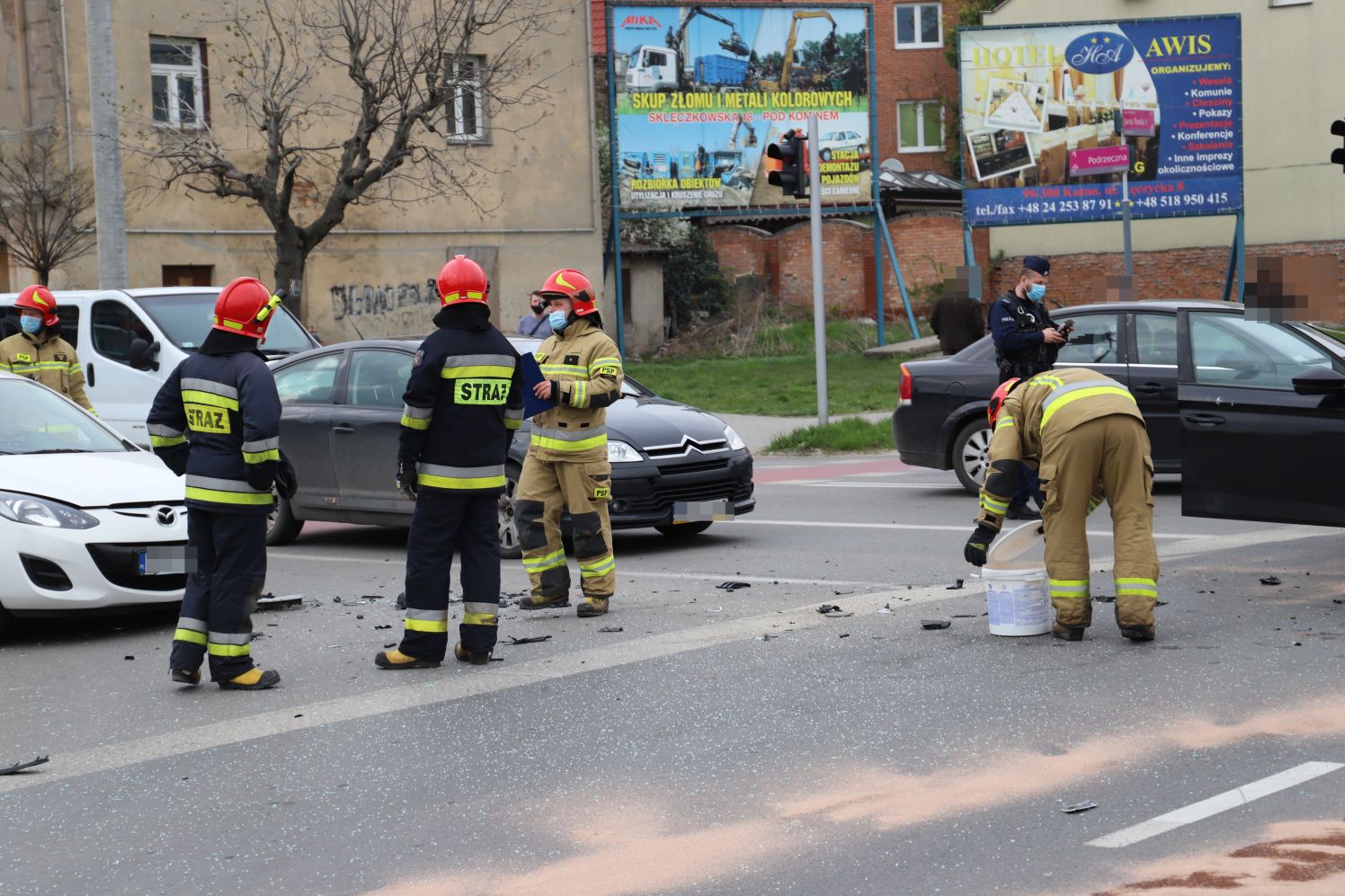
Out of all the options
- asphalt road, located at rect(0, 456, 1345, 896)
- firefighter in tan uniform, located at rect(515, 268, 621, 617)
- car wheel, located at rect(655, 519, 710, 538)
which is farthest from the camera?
car wheel, located at rect(655, 519, 710, 538)

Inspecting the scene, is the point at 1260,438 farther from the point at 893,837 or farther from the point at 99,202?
the point at 99,202

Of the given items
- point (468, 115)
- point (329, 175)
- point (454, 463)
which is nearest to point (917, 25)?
point (468, 115)

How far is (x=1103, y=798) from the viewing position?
529 cm

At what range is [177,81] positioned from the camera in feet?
88.4

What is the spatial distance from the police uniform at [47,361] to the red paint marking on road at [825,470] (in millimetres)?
6511

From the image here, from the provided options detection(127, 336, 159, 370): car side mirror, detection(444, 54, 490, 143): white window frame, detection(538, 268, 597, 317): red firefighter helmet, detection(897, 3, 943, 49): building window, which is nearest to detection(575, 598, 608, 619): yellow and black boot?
detection(538, 268, 597, 317): red firefighter helmet

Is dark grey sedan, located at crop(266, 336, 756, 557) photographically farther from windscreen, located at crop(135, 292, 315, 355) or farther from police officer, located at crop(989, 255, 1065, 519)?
windscreen, located at crop(135, 292, 315, 355)

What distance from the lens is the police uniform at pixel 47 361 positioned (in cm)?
1284

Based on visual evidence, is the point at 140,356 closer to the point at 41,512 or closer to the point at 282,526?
the point at 282,526

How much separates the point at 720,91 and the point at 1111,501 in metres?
24.8

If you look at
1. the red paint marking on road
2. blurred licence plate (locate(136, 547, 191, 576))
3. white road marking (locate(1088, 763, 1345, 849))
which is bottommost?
the red paint marking on road

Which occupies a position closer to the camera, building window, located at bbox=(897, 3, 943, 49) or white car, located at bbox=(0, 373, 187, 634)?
white car, located at bbox=(0, 373, 187, 634)

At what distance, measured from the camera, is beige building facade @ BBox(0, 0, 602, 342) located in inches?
1030

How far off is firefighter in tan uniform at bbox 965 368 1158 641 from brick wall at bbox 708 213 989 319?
34.6 meters
